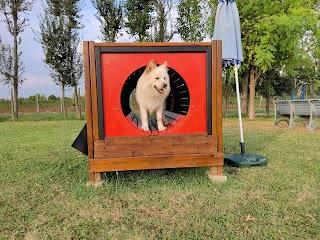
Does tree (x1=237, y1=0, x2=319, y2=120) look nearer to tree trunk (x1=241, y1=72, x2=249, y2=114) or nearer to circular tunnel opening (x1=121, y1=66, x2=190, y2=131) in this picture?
tree trunk (x1=241, y1=72, x2=249, y2=114)

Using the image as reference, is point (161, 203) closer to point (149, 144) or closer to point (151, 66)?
point (149, 144)

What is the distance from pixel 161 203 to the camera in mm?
2869

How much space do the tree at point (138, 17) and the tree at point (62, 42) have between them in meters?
2.78

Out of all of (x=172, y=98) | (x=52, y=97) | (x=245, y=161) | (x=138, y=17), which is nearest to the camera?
(x=245, y=161)

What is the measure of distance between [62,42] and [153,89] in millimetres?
12331

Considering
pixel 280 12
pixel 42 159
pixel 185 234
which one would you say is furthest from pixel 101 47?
pixel 280 12

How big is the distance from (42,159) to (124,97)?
5.74 ft

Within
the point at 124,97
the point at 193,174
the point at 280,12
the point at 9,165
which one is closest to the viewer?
the point at 193,174

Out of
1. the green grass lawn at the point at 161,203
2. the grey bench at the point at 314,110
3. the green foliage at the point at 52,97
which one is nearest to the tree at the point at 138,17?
the green foliage at the point at 52,97

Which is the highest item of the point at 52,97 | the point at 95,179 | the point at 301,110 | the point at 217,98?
the point at 52,97

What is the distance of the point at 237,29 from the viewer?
411cm

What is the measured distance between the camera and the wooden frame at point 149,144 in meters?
3.29

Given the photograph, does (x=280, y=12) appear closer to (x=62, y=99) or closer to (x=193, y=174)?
(x=193, y=174)

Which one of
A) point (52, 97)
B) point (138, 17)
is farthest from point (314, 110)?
point (52, 97)
